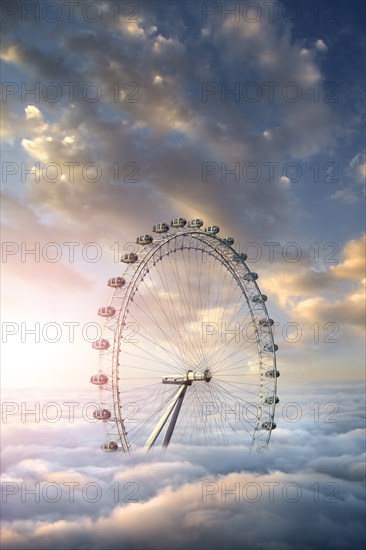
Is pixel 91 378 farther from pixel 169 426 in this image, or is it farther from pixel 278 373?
pixel 278 373

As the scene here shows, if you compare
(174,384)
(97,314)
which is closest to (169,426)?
(174,384)

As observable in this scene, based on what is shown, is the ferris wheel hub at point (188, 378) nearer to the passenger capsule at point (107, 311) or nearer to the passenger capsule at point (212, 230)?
the passenger capsule at point (107, 311)

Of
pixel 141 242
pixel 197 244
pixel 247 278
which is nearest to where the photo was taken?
pixel 141 242

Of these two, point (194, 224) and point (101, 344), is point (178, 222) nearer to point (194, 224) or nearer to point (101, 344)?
point (194, 224)

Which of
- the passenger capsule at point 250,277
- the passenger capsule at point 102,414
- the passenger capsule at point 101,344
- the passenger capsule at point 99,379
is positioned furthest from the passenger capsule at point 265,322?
the passenger capsule at point 102,414

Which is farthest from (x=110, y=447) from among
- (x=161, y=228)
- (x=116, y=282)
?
(x=161, y=228)

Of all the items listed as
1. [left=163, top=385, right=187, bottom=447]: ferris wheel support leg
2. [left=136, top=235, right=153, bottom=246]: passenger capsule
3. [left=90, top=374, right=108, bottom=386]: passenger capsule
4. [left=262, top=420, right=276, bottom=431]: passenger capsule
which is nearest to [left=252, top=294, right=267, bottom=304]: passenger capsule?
[left=262, top=420, right=276, bottom=431]: passenger capsule
